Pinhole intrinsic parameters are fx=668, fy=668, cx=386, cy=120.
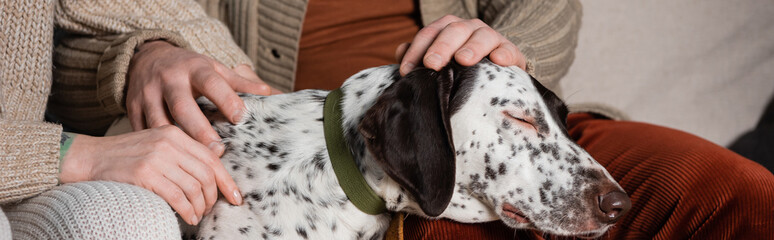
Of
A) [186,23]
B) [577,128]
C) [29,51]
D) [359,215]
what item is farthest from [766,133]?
[29,51]

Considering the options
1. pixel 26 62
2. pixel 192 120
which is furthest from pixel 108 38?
pixel 192 120

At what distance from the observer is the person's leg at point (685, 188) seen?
125 centimetres

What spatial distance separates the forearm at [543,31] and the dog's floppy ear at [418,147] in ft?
1.99

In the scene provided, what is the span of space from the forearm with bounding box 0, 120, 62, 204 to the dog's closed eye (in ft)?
2.64

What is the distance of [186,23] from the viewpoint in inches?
68.6

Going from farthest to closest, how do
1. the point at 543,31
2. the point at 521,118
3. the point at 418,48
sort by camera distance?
the point at 543,31 < the point at 418,48 < the point at 521,118

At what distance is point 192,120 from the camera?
1.32m

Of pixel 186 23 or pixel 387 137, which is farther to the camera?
pixel 186 23

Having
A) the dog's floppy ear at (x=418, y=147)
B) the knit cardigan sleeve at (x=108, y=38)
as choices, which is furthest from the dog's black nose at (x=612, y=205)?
the knit cardigan sleeve at (x=108, y=38)

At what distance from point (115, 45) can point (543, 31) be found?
1.11 meters

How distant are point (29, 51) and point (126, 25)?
301mm

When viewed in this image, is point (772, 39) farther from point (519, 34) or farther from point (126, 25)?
point (126, 25)

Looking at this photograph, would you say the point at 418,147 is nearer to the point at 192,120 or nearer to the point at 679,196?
the point at 192,120

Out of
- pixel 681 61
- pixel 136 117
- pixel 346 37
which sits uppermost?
pixel 136 117
